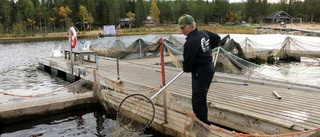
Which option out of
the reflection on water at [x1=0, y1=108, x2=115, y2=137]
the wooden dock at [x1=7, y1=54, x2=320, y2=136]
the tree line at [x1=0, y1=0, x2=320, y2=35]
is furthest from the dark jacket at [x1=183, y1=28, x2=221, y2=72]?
the tree line at [x1=0, y1=0, x2=320, y2=35]

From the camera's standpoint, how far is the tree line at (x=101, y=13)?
8881cm

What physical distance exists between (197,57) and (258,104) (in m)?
2.31

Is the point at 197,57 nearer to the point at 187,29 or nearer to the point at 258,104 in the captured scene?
the point at 187,29

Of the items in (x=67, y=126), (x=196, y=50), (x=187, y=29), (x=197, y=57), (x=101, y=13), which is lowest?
(x=67, y=126)

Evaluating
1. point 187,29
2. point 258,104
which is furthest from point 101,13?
point 187,29

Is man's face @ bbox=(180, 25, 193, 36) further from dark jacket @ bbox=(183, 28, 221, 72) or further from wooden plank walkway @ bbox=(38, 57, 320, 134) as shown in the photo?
wooden plank walkway @ bbox=(38, 57, 320, 134)

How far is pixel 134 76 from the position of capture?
36.4 ft

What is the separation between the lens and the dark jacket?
4926 mm

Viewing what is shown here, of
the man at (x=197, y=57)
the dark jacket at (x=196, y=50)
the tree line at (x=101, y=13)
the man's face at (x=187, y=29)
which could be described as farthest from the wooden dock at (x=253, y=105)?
the tree line at (x=101, y=13)

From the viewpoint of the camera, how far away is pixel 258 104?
647 centimetres

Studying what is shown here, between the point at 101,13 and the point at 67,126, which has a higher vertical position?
the point at 101,13

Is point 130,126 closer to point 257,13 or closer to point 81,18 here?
point 81,18

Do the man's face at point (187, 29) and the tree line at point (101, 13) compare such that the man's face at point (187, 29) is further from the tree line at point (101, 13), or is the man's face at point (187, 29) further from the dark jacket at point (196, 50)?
the tree line at point (101, 13)

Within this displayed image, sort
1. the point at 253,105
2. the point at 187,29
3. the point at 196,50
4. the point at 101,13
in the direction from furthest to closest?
the point at 101,13, the point at 253,105, the point at 187,29, the point at 196,50
